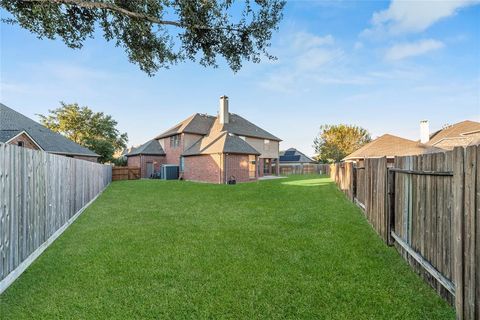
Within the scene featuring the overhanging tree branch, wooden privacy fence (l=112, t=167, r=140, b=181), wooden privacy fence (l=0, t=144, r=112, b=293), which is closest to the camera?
wooden privacy fence (l=0, t=144, r=112, b=293)

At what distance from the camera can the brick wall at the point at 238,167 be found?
22.8m

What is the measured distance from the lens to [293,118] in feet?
99.0

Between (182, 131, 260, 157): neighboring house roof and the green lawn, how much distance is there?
16.5 meters

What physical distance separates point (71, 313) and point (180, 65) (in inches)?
359

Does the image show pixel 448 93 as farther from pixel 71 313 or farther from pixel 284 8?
pixel 71 313

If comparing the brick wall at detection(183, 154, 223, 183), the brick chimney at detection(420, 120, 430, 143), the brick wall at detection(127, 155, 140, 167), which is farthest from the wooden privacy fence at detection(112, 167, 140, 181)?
the brick chimney at detection(420, 120, 430, 143)

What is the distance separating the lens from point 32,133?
22.4 metres

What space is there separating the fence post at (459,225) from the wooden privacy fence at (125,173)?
28.3 metres

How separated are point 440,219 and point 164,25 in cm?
901

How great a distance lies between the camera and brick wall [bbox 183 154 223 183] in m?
22.9

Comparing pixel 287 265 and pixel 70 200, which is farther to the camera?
pixel 70 200

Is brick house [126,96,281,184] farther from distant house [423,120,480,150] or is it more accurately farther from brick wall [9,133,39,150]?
distant house [423,120,480,150]

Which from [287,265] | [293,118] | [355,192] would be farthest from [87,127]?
[287,265]

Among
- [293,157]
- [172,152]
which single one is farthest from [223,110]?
[293,157]
